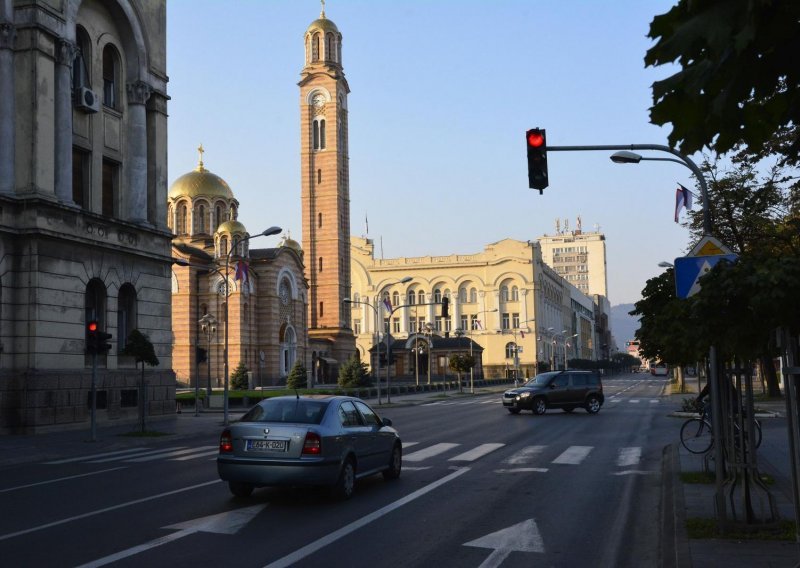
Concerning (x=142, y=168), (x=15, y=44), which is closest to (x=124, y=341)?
(x=142, y=168)

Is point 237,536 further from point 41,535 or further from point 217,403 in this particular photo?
point 217,403

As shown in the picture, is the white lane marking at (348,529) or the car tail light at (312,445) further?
the car tail light at (312,445)

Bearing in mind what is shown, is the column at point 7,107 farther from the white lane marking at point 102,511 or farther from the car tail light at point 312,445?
the car tail light at point 312,445

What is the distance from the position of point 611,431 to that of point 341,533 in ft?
55.7

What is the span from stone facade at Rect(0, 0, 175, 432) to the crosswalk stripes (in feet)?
20.3

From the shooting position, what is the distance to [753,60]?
346cm

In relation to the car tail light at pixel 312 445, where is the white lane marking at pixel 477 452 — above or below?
below

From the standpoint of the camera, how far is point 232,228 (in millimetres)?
77000

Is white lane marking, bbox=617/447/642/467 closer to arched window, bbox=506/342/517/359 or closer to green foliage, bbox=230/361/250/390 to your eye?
green foliage, bbox=230/361/250/390

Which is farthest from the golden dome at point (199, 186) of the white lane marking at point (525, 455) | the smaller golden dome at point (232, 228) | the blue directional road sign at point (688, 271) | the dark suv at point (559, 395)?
the blue directional road sign at point (688, 271)

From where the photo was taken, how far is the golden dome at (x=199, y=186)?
8319 centimetres

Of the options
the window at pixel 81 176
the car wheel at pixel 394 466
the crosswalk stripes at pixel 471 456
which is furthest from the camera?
the window at pixel 81 176

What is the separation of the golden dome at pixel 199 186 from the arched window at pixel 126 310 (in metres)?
53.6

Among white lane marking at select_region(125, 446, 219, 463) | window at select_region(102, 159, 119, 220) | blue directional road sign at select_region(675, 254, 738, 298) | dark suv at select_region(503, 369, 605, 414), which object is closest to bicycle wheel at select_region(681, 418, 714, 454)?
blue directional road sign at select_region(675, 254, 738, 298)
